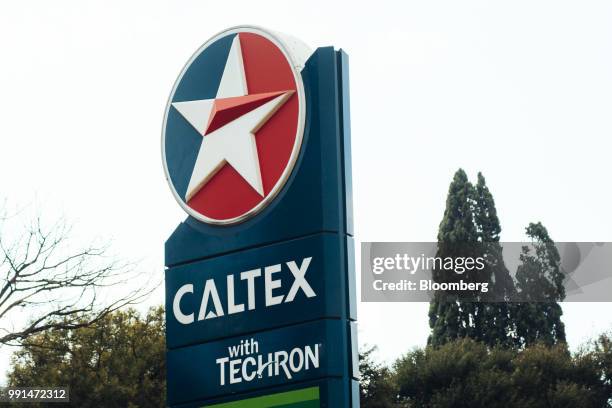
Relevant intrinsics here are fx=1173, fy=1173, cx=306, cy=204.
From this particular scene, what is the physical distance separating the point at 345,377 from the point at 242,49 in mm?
3857

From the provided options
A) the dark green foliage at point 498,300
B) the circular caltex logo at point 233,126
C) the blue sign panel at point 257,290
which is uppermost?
the dark green foliage at point 498,300

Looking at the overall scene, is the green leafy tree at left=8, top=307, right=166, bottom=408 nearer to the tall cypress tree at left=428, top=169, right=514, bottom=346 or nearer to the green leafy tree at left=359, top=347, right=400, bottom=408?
the green leafy tree at left=359, top=347, right=400, bottom=408

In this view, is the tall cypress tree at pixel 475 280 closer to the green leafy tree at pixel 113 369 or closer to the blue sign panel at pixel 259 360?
the green leafy tree at pixel 113 369

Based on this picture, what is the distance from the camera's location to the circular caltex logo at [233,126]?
12.3 metres

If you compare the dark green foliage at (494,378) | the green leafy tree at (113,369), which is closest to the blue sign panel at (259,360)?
the green leafy tree at (113,369)

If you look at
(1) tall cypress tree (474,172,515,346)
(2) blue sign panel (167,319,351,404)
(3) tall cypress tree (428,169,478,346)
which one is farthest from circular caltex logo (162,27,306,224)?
(1) tall cypress tree (474,172,515,346)

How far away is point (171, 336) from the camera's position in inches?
512

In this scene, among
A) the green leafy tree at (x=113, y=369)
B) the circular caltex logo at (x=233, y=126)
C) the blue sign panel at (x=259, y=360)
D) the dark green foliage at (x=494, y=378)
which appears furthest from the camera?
the dark green foliage at (x=494, y=378)

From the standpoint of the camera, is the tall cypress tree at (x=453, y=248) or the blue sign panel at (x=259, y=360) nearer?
the blue sign panel at (x=259, y=360)

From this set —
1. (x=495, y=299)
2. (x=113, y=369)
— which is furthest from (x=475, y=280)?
Result: (x=113, y=369)

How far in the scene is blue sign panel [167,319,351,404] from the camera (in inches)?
452

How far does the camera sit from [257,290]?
40.3 ft

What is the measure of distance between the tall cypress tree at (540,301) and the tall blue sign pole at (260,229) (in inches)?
2195

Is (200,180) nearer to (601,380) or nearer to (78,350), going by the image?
(78,350)
